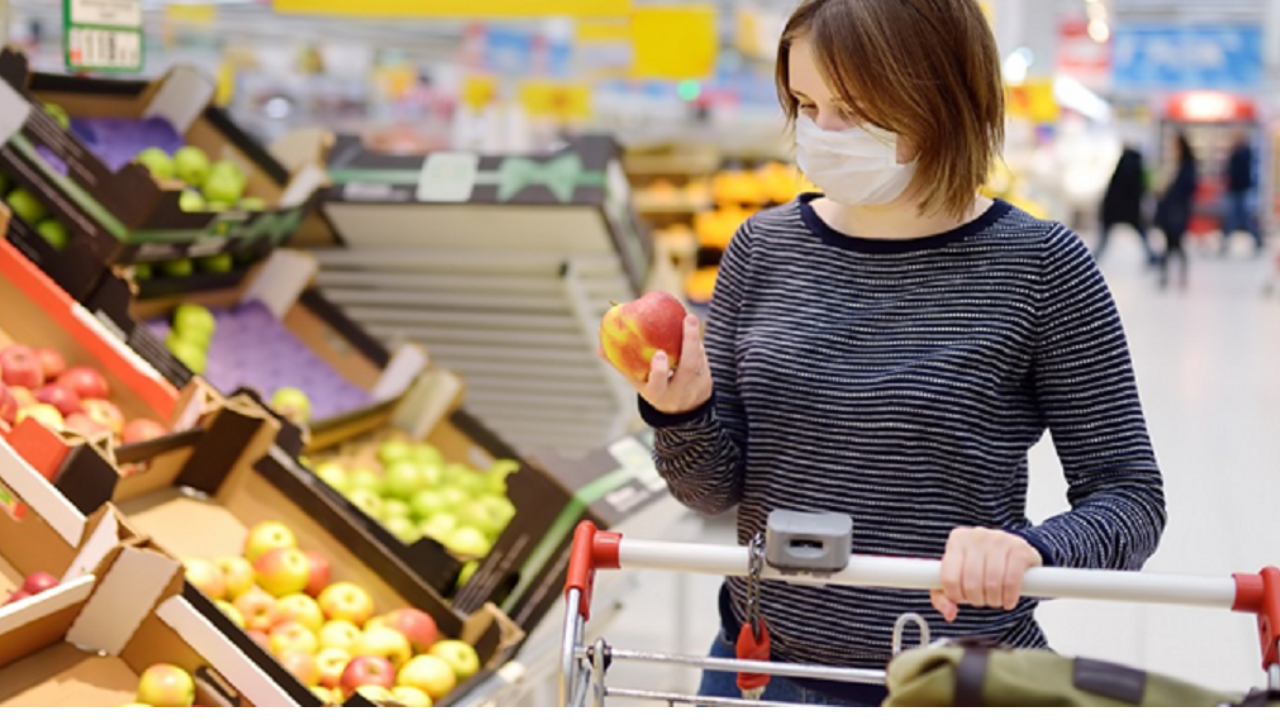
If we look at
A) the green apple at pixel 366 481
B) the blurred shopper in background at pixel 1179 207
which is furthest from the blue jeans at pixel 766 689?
the blurred shopper in background at pixel 1179 207

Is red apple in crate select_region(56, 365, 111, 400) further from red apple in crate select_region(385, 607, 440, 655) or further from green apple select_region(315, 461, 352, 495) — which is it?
red apple in crate select_region(385, 607, 440, 655)

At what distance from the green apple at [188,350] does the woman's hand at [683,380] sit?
224 cm

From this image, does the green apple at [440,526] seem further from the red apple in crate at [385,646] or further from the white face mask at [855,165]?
the white face mask at [855,165]

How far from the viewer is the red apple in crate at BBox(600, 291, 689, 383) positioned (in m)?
1.57

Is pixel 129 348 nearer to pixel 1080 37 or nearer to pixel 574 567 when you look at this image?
pixel 574 567

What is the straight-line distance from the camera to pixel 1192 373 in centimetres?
955

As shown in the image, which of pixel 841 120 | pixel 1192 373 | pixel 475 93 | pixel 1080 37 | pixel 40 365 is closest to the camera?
pixel 841 120

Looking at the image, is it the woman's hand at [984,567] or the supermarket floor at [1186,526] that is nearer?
the woman's hand at [984,567]

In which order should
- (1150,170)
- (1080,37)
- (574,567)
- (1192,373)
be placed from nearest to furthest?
(574,567) → (1192,373) → (1080,37) → (1150,170)

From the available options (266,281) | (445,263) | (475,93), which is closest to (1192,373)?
(445,263)

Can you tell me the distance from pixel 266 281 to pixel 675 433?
8.97ft

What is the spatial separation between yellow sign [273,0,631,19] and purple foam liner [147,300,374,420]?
109cm

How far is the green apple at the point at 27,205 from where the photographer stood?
337 cm

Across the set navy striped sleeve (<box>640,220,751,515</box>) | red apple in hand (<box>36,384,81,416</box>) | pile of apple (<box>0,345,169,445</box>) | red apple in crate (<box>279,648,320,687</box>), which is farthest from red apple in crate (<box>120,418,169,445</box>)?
navy striped sleeve (<box>640,220,751,515</box>)
